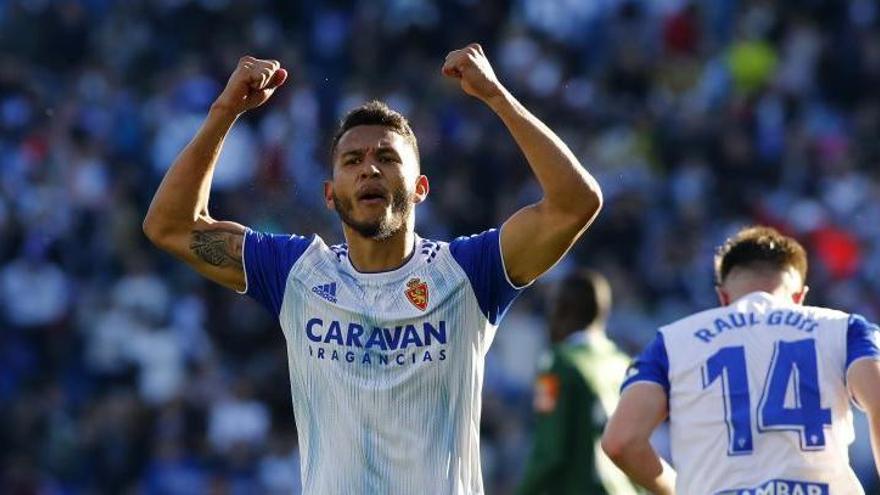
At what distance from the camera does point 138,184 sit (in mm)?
18031

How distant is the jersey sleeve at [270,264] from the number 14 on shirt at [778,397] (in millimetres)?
1436

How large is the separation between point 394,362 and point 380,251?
1.30 feet

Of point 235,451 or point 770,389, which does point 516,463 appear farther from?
point 770,389

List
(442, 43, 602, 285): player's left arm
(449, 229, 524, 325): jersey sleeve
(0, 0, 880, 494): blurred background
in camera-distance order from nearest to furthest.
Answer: (442, 43, 602, 285): player's left arm → (449, 229, 524, 325): jersey sleeve → (0, 0, 880, 494): blurred background

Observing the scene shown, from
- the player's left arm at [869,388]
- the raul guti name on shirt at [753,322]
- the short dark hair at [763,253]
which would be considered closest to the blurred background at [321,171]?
the short dark hair at [763,253]

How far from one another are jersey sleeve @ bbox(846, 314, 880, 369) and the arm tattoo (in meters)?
2.03

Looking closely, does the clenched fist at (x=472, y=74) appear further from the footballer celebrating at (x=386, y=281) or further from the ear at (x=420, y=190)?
the ear at (x=420, y=190)

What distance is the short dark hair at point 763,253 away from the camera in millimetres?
7094

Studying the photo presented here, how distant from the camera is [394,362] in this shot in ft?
20.9

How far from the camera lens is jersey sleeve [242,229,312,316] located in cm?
664

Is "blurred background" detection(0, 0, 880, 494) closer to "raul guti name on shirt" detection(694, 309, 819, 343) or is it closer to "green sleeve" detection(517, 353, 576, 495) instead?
"green sleeve" detection(517, 353, 576, 495)

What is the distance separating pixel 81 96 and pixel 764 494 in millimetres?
13490

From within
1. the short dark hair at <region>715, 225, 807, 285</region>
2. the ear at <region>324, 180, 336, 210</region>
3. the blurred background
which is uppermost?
the blurred background

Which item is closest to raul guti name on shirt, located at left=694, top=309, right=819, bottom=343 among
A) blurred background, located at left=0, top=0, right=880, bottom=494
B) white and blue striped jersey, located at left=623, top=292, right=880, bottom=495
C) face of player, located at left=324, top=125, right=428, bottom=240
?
white and blue striped jersey, located at left=623, top=292, right=880, bottom=495
